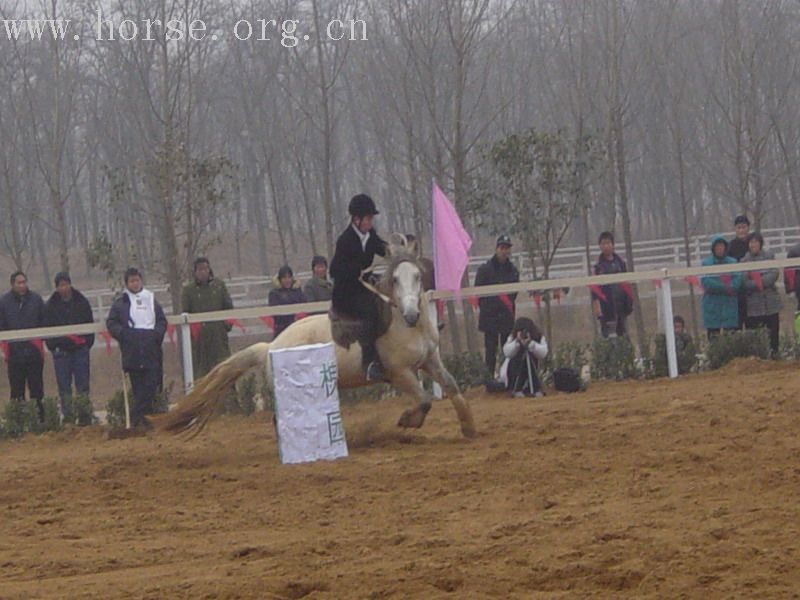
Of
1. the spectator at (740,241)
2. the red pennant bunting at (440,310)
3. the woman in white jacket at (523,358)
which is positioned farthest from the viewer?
the spectator at (740,241)

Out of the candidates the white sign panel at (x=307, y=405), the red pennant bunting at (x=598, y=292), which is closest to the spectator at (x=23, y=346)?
the white sign panel at (x=307, y=405)

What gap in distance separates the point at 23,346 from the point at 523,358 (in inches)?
236

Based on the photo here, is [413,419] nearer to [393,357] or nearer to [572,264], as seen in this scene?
[393,357]

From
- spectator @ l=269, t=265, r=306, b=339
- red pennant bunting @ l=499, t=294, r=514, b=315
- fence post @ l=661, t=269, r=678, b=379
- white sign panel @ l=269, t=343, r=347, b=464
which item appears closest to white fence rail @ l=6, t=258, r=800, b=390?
fence post @ l=661, t=269, r=678, b=379

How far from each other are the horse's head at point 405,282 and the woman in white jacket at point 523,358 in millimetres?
3963

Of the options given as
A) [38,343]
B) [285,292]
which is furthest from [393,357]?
[38,343]

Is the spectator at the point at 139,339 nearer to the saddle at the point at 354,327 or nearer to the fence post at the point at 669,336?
the saddle at the point at 354,327

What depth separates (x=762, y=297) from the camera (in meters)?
16.2

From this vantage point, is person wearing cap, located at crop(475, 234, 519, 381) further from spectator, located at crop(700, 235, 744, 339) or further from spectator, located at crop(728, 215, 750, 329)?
spectator, located at crop(728, 215, 750, 329)

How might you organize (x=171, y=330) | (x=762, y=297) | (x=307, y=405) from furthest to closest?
(x=762, y=297)
(x=171, y=330)
(x=307, y=405)

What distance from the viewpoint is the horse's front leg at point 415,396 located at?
1109cm

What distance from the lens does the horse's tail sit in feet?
37.7

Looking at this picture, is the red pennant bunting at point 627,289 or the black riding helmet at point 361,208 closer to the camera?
the black riding helmet at point 361,208

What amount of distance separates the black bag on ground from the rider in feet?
15.2
